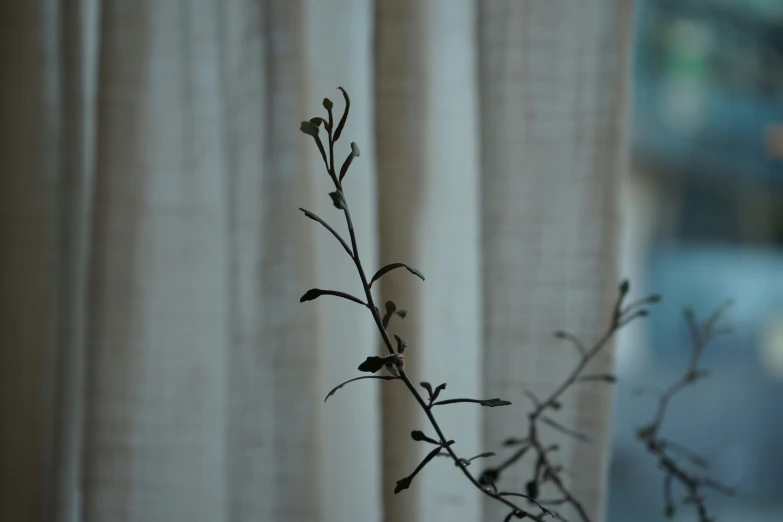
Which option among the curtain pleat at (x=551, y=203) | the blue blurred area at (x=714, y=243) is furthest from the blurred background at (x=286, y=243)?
the blue blurred area at (x=714, y=243)

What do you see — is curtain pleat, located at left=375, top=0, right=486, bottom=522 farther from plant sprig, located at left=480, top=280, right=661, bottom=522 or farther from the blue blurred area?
the blue blurred area

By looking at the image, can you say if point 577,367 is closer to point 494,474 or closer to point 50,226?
point 494,474

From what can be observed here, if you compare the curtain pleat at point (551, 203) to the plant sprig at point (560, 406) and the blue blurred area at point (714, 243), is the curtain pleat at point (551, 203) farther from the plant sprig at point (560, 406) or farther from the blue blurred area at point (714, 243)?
the blue blurred area at point (714, 243)

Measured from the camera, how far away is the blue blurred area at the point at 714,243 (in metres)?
1.18

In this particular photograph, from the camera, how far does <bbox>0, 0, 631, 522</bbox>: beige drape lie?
82 centimetres

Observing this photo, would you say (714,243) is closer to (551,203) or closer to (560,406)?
(551,203)

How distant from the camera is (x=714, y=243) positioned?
3.96ft

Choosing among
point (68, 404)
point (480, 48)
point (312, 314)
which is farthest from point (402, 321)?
point (68, 404)

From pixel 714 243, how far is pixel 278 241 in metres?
0.75

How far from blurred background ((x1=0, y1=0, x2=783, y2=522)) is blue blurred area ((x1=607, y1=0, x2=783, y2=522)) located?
32 centimetres

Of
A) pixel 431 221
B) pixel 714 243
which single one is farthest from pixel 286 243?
pixel 714 243

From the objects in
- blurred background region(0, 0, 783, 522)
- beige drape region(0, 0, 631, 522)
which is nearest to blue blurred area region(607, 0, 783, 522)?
blurred background region(0, 0, 783, 522)

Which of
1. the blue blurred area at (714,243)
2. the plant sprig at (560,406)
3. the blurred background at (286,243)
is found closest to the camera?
the plant sprig at (560,406)

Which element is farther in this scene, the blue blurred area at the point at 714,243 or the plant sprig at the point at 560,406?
the blue blurred area at the point at 714,243
